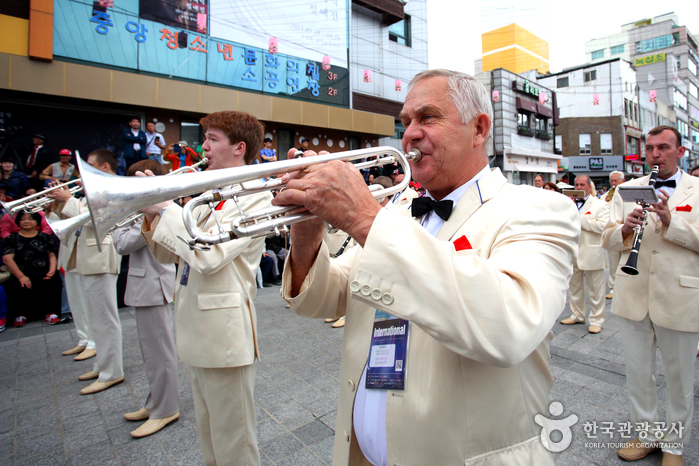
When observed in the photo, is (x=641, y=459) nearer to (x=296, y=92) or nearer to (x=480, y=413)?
(x=480, y=413)

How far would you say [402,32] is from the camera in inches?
789

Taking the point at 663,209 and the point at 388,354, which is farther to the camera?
the point at 663,209

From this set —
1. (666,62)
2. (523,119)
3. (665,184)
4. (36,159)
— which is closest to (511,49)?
(523,119)

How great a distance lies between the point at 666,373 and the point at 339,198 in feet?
10.9

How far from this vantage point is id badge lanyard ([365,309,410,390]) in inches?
49.6

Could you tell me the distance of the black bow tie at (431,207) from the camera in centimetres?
144

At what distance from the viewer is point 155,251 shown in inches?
109

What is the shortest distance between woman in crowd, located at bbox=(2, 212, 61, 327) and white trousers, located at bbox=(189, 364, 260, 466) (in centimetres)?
618

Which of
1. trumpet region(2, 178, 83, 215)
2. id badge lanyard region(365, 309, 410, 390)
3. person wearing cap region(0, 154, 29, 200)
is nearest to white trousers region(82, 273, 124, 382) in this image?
trumpet region(2, 178, 83, 215)

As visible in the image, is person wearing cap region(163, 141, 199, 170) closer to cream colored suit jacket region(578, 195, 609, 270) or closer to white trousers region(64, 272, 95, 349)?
white trousers region(64, 272, 95, 349)

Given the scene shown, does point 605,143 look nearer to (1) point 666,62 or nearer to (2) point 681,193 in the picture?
(1) point 666,62

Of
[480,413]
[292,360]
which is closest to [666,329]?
[480,413]

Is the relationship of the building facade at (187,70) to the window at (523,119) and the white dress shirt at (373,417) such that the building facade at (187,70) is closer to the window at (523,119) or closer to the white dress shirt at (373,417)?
the white dress shirt at (373,417)

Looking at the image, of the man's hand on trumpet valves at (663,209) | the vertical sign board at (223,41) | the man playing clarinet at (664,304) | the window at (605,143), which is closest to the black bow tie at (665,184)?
the man playing clarinet at (664,304)
